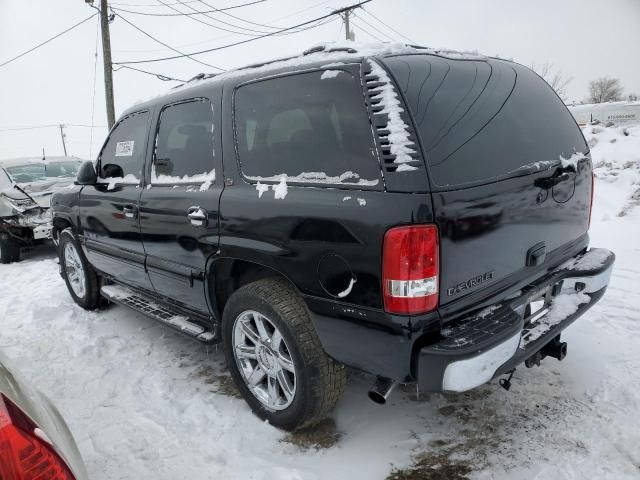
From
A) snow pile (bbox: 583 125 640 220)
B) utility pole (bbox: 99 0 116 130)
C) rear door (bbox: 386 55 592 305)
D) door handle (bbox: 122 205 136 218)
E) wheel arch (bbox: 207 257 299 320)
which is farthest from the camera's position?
utility pole (bbox: 99 0 116 130)

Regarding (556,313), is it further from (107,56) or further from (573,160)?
(107,56)

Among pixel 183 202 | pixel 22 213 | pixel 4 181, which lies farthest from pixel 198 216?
pixel 4 181

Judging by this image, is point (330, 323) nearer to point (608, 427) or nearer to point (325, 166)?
point (325, 166)

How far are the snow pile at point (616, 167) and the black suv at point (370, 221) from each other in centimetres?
533

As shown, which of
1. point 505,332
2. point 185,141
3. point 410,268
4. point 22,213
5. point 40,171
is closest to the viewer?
point 410,268

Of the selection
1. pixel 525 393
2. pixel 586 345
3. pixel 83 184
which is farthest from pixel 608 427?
pixel 83 184

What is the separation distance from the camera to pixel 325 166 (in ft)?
7.07

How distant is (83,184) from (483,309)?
3.55 meters

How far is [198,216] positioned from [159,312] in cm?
114

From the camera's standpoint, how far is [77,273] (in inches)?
190

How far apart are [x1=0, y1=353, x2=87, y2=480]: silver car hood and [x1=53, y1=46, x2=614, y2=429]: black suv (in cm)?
107

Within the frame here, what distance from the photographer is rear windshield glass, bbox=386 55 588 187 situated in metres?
1.96

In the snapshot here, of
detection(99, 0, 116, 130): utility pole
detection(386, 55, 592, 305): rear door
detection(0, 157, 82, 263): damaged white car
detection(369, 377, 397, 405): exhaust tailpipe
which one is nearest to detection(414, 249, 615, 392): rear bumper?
detection(386, 55, 592, 305): rear door

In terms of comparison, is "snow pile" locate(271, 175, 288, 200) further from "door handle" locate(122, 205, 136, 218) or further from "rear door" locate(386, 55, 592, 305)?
"door handle" locate(122, 205, 136, 218)
